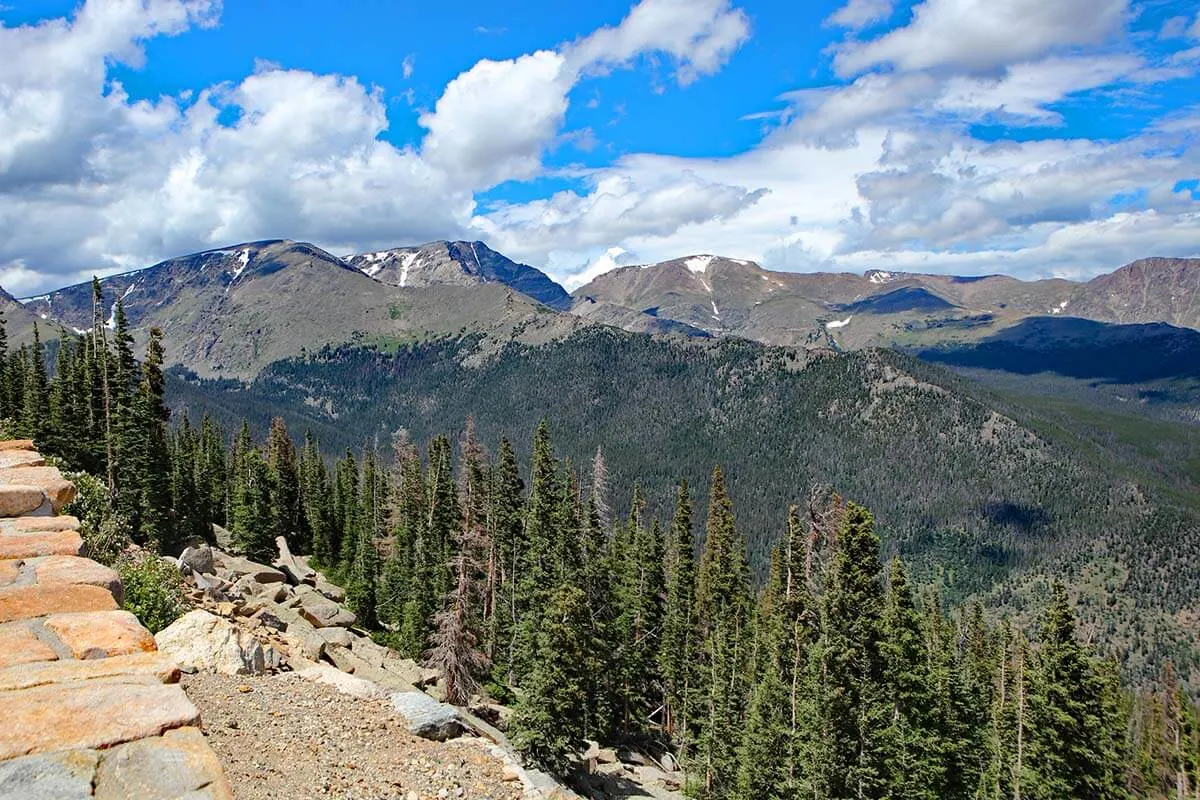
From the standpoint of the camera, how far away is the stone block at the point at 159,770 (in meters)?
4.86

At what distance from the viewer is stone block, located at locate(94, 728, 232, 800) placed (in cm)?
486

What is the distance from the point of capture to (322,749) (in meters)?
13.0

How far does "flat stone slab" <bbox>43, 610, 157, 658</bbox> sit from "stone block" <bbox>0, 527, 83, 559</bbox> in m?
2.66

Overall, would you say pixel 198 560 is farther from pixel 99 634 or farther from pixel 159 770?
pixel 159 770

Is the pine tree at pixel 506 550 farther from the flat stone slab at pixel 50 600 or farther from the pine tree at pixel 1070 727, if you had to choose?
the flat stone slab at pixel 50 600

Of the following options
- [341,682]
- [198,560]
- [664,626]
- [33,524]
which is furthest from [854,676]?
[33,524]

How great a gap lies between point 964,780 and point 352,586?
54.2 meters

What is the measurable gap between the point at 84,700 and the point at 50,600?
3269mm

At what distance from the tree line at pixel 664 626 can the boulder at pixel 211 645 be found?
1287 cm

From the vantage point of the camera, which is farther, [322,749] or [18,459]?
[18,459]

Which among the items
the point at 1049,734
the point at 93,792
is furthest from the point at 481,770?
the point at 1049,734

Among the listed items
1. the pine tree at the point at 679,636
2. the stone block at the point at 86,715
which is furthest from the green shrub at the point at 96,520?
the pine tree at the point at 679,636

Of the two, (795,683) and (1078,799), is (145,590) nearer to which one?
(795,683)

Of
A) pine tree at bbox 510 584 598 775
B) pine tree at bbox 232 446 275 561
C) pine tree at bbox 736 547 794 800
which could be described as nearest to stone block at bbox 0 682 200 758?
pine tree at bbox 510 584 598 775
